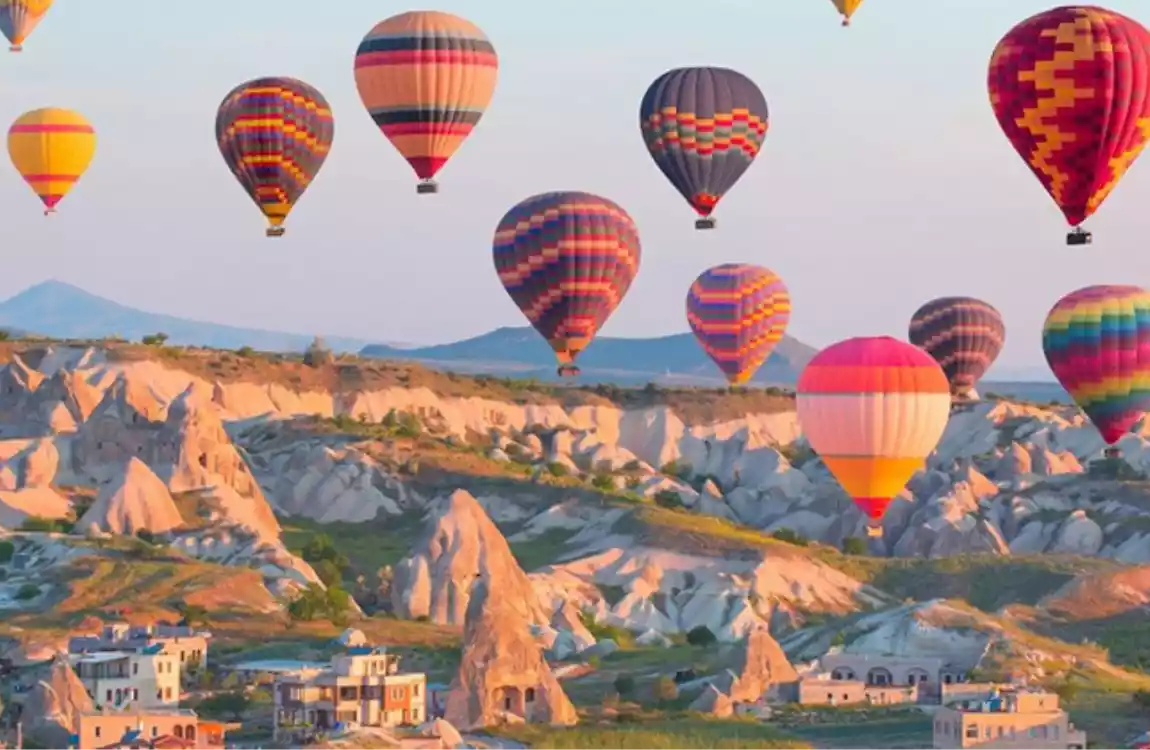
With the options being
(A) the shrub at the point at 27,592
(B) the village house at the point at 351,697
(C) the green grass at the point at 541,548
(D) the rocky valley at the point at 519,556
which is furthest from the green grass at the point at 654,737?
(C) the green grass at the point at 541,548

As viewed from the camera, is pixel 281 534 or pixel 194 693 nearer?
pixel 194 693

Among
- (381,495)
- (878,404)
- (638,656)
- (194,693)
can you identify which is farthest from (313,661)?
(381,495)

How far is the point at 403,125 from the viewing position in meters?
121

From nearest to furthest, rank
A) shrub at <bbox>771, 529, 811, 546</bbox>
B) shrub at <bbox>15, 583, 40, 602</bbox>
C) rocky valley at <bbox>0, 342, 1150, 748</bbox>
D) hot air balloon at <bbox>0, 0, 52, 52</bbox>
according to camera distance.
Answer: rocky valley at <bbox>0, 342, 1150, 748</bbox>, shrub at <bbox>15, 583, 40, 602</bbox>, hot air balloon at <bbox>0, 0, 52, 52</bbox>, shrub at <bbox>771, 529, 811, 546</bbox>

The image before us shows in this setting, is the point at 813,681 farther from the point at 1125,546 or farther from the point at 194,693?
the point at 1125,546

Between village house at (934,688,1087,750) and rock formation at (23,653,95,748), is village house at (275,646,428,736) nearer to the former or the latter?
rock formation at (23,653,95,748)

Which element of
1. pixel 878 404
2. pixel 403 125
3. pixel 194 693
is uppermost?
pixel 403 125

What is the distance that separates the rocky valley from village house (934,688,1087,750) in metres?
2.60

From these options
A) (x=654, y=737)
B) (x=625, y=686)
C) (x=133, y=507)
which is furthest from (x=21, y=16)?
(x=654, y=737)

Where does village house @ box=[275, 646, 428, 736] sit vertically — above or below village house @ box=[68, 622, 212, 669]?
below

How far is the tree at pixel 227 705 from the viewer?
118 meters

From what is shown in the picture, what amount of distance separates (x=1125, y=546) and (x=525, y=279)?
59324 mm

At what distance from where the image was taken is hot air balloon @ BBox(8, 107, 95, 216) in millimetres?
156250

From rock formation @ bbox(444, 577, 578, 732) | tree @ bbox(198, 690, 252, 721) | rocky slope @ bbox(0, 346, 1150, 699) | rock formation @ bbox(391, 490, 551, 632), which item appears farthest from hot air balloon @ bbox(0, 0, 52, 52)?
rock formation @ bbox(444, 577, 578, 732)
